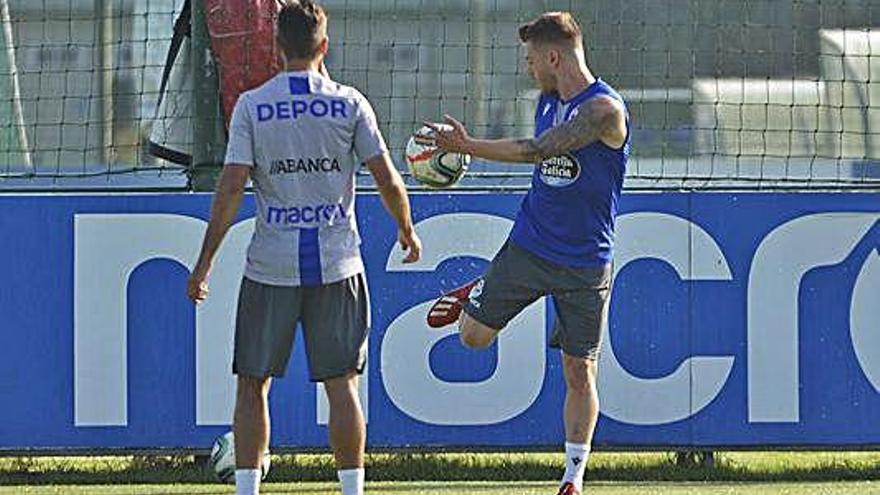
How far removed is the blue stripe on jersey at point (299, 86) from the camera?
7395mm

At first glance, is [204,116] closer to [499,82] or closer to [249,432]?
[499,82]

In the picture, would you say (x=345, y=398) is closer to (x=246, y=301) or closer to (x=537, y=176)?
(x=246, y=301)

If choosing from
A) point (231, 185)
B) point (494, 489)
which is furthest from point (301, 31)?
point (494, 489)

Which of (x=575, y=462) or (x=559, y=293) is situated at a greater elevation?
(x=559, y=293)

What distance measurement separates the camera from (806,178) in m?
10.6

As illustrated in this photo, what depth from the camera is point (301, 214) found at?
7430 mm

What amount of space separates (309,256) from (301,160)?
0.34 meters

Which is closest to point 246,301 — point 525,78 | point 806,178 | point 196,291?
point 196,291

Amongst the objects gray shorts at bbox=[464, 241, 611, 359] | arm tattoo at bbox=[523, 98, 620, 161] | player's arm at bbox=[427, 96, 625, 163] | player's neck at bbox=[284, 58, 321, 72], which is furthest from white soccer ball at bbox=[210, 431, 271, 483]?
player's neck at bbox=[284, 58, 321, 72]

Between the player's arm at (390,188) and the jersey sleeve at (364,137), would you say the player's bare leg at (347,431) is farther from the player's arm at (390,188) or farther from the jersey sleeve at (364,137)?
the jersey sleeve at (364,137)

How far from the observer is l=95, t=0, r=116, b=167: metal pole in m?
10.4

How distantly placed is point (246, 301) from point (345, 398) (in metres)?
0.50

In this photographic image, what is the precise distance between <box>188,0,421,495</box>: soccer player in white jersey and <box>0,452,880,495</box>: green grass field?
2066 mm

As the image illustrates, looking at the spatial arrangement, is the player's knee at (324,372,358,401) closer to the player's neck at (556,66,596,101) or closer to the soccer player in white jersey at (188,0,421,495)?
the soccer player in white jersey at (188,0,421,495)
